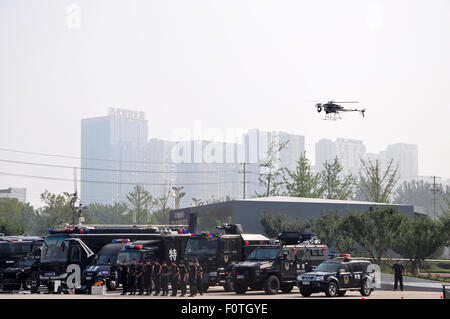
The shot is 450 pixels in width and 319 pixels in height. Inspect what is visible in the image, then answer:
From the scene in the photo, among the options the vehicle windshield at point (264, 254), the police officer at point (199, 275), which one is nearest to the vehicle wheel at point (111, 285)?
the police officer at point (199, 275)

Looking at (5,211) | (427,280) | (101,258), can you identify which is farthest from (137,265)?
(5,211)

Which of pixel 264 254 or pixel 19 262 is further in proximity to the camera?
pixel 19 262

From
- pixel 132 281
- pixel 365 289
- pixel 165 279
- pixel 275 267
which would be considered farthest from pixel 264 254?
pixel 132 281

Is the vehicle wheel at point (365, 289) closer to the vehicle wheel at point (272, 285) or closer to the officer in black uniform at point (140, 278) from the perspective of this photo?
the vehicle wheel at point (272, 285)

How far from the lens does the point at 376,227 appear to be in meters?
43.5

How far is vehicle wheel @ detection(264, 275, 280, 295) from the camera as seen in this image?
2941 cm

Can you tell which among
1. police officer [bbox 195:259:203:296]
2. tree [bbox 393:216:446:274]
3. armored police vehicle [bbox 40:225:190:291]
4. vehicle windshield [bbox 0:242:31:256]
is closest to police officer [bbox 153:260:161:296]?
police officer [bbox 195:259:203:296]

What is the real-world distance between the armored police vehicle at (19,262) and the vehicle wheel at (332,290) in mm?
14369

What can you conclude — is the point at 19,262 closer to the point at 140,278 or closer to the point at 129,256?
the point at 129,256

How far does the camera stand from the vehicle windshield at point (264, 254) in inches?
1187

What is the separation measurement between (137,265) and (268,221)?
2702 centimetres

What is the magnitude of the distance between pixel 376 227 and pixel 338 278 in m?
Answer: 16.5

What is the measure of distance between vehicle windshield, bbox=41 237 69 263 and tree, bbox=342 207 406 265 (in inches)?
758
